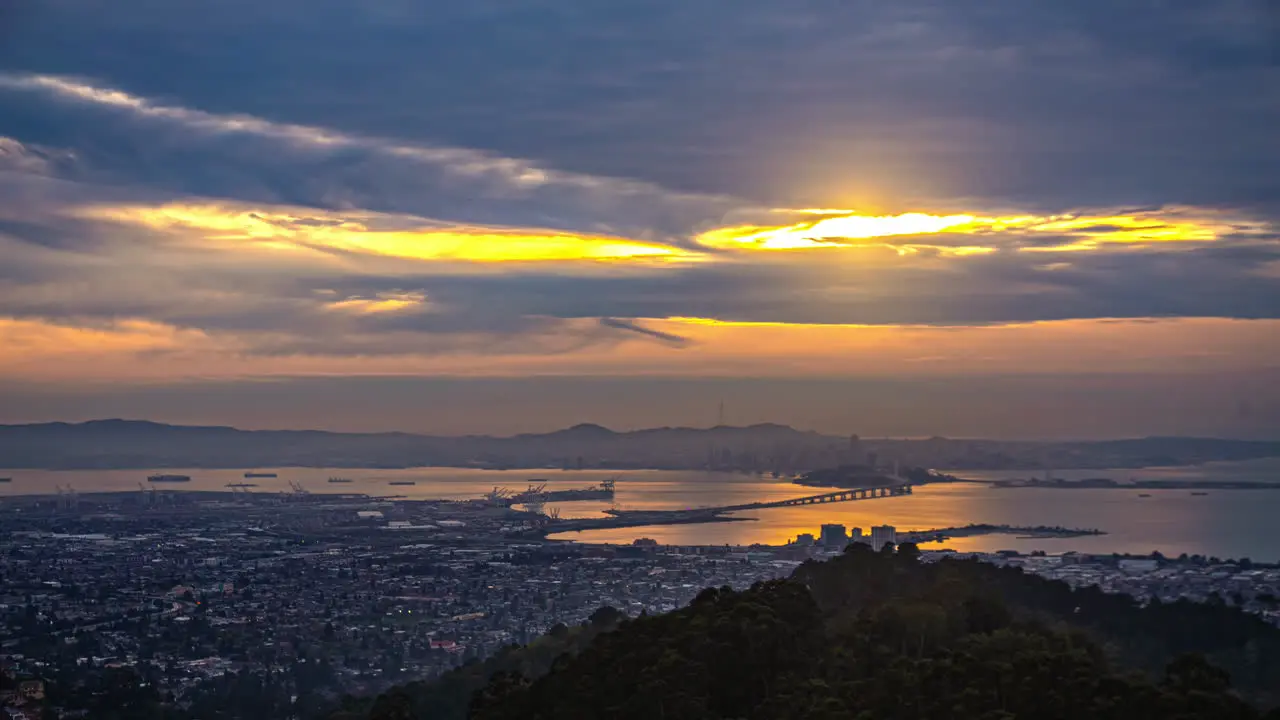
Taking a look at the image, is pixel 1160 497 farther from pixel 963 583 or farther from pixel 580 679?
pixel 580 679

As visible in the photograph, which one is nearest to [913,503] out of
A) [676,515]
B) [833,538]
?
[676,515]

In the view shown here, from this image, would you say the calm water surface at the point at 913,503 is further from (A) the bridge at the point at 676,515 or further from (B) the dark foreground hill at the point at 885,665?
(B) the dark foreground hill at the point at 885,665

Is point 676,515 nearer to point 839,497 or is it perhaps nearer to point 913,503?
point 913,503

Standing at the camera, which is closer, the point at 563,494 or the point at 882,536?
the point at 882,536

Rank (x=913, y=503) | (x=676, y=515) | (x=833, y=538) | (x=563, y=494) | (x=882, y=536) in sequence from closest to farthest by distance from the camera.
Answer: (x=882, y=536), (x=833, y=538), (x=676, y=515), (x=913, y=503), (x=563, y=494)

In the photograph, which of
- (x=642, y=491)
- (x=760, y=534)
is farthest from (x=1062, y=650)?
(x=642, y=491)

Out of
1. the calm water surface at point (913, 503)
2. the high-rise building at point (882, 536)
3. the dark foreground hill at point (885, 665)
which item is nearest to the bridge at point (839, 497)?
the calm water surface at point (913, 503)
